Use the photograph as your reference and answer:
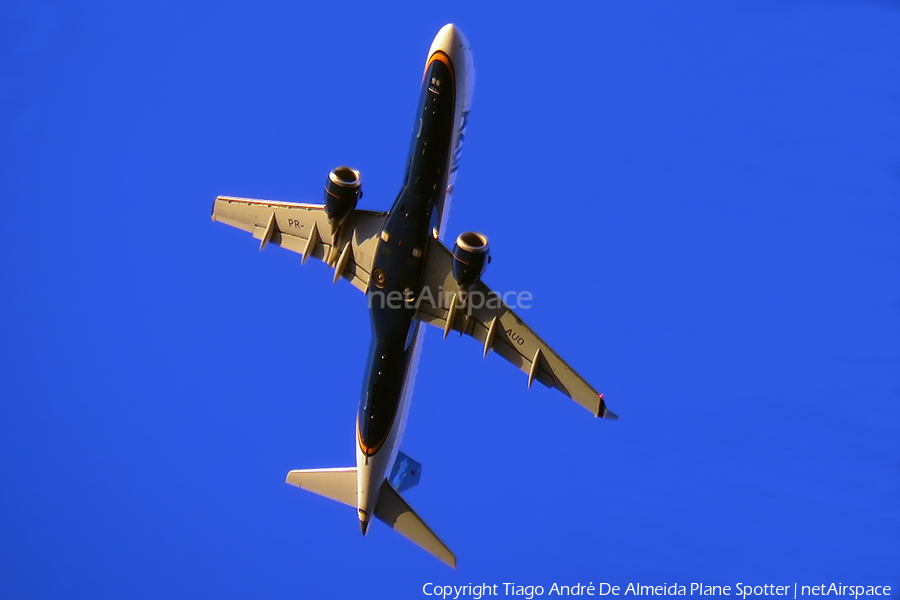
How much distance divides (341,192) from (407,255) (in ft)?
10.3

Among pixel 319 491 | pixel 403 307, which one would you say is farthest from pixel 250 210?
pixel 319 491

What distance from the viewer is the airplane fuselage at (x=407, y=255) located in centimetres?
3650

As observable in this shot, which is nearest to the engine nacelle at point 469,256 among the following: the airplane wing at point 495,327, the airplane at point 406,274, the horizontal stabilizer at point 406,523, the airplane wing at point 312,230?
the airplane at point 406,274

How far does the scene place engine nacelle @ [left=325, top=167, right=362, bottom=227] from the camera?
3878cm

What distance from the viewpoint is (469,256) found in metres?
36.5

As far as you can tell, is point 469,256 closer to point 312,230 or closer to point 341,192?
point 341,192

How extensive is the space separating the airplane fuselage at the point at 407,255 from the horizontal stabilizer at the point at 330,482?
0.65 metres

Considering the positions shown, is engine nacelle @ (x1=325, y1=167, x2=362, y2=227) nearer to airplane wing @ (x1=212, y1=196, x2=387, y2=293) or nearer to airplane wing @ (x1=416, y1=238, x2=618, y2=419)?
airplane wing @ (x1=212, y1=196, x2=387, y2=293)

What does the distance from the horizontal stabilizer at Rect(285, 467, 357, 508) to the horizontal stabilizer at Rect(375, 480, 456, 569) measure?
1000 mm

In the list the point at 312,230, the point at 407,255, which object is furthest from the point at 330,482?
the point at 407,255

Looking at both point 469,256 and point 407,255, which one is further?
point 407,255

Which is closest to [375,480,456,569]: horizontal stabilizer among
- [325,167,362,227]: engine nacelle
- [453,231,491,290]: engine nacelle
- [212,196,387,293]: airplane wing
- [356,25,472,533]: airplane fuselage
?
[356,25,472,533]: airplane fuselage

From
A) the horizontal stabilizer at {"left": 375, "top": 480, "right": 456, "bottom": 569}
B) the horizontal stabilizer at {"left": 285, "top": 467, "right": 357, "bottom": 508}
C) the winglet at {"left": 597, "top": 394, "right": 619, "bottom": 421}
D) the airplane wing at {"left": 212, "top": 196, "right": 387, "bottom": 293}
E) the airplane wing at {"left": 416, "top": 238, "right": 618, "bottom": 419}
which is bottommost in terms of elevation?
the horizontal stabilizer at {"left": 375, "top": 480, "right": 456, "bottom": 569}

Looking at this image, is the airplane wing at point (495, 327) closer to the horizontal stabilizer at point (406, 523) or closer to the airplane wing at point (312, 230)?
the airplane wing at point (312, 230)
